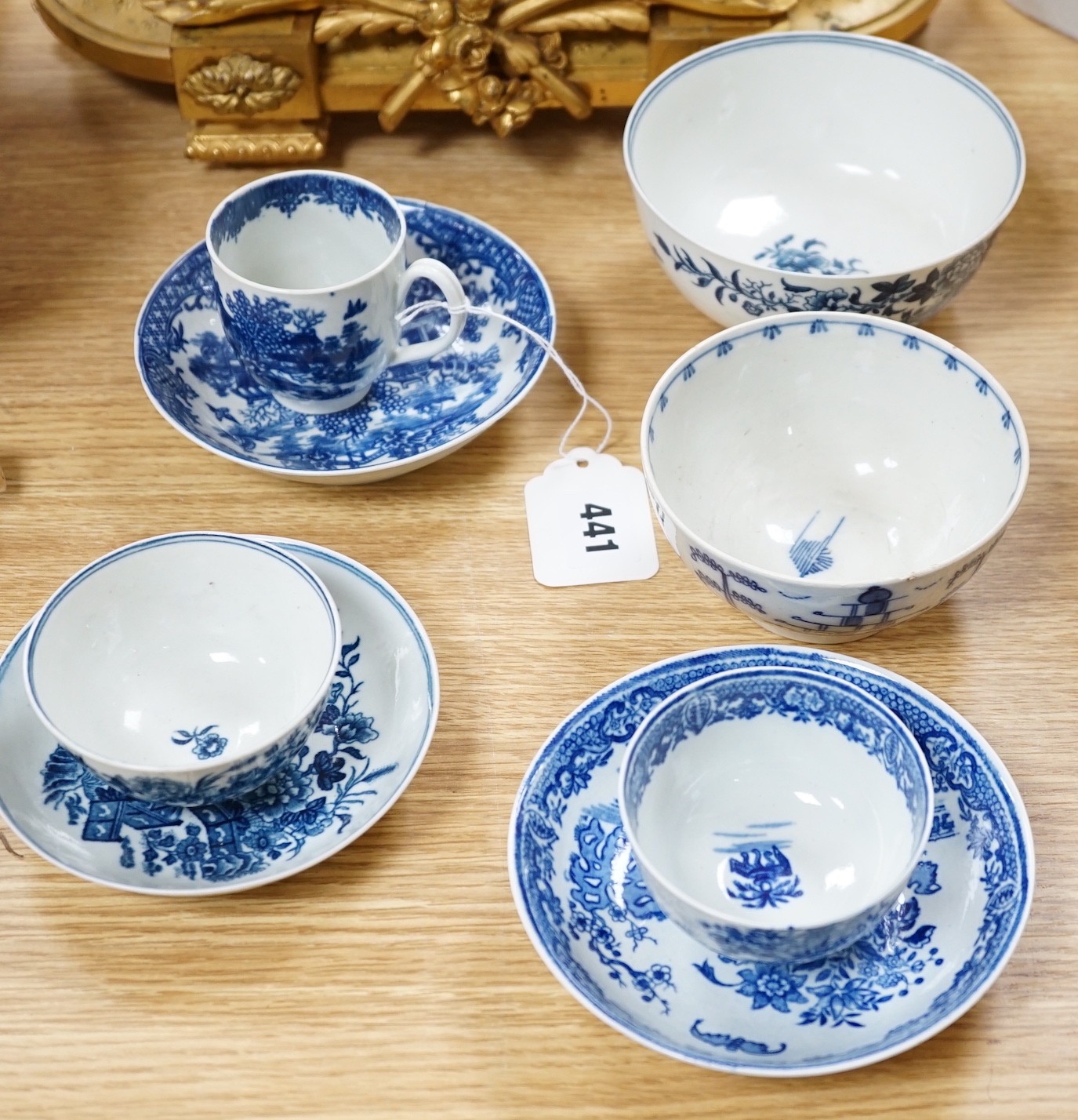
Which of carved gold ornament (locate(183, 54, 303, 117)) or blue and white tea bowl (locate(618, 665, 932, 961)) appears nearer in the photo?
blue and white tea bowl (locate(618, 665, 932, 961))

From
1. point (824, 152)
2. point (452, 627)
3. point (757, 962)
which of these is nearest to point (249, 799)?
point (452, 627)

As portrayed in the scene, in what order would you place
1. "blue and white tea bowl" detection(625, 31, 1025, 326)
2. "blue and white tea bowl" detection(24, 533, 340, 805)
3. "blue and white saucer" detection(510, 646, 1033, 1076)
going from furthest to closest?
"blue and white tea bowl" detection(625, 31, 1025, 326), "blue and white tea bowl" detection(24, 533, 340, 805), "blue and white saucer" detection(510, 646, 1033, 1076)

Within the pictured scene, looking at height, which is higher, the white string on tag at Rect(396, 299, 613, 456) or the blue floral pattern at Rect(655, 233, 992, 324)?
the blue floral pattern at Rect(655, 233, 992, 324)

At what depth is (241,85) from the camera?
1055 mm

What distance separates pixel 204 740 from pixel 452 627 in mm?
167

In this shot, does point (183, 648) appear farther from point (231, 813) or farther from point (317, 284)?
point (317, 284)

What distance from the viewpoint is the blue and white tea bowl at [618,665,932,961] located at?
2.14 ft

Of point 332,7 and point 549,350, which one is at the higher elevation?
point 332,7

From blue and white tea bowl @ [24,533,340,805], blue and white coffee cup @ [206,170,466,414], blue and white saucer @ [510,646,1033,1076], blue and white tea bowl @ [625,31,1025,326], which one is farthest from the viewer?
blue and white tea bowl @ [625,31,1025,326]

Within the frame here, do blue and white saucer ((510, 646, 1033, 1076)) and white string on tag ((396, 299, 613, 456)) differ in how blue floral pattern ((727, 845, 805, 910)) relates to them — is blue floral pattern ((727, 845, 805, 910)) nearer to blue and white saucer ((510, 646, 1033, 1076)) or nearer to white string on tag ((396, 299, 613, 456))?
blue and white saucer ((510, 646, 1033, 1076))

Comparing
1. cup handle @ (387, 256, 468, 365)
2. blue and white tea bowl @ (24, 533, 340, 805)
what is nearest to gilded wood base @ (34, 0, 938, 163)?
cup handle @ (387, 256, 468, 365)

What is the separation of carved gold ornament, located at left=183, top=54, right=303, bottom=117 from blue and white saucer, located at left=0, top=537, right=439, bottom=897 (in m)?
0.51

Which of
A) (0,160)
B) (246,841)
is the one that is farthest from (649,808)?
(0,160)

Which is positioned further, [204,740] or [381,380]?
[381,380]
